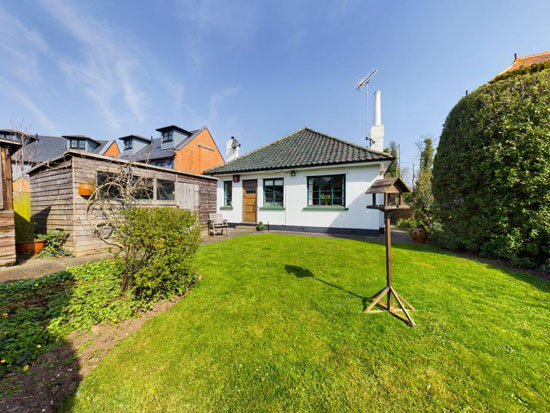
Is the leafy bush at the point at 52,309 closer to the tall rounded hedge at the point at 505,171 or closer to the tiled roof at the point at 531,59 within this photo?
the tall rounded hedge at the point at 505,171

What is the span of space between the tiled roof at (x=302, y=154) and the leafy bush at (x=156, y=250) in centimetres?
811

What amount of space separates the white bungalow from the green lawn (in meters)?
6.06

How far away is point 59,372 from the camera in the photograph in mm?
2121

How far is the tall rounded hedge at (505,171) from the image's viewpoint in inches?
199

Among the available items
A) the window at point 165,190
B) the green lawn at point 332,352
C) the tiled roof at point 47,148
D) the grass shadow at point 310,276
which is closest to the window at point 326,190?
the grass shadow at point 310,276

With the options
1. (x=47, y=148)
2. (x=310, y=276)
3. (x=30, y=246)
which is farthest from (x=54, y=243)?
(x=47, y=148)

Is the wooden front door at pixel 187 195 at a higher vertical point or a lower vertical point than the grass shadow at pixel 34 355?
higher

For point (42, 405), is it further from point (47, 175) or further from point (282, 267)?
point (47, 175)

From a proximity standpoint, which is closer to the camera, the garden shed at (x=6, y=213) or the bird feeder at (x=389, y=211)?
the bird feeder at (x=389, y=211)

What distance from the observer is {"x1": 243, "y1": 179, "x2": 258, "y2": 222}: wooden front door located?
12.4 meters

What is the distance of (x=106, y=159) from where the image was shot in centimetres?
662

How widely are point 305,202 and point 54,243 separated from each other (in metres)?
9.90

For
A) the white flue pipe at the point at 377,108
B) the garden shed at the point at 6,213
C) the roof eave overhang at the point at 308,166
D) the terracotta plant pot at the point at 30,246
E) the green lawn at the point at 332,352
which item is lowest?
the green lawn at the point at 332,352

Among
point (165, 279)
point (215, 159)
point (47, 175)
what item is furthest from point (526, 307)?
point (215, 159)
